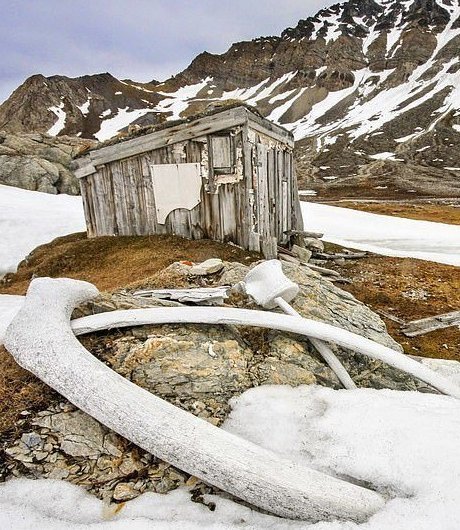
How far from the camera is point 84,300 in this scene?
3.62 meters

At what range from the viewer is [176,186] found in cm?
884

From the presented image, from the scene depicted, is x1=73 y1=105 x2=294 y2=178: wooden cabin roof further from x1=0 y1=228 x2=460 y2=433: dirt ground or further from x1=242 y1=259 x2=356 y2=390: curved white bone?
x1=242 y1=259 x2=356 y2=390: curved white bone

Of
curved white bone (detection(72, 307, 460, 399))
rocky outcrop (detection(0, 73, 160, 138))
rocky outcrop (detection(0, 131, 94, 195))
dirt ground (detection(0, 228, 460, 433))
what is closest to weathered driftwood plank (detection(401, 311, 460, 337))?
Result: dirt ground (detection(0, 228, 460, 433))

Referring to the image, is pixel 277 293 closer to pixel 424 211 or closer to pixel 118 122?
pixel 424 211

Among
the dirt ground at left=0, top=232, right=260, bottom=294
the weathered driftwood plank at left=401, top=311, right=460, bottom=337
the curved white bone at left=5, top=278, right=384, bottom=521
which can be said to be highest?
the curved white bone at left=5, top=278, right=384, bottom=521

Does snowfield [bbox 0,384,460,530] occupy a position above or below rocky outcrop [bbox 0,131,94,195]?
below

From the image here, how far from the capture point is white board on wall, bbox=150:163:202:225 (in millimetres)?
8656

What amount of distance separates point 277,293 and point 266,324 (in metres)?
0.48

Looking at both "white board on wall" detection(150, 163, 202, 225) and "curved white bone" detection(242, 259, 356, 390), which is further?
"white board on wall" detection(150, 163, 202, 225)

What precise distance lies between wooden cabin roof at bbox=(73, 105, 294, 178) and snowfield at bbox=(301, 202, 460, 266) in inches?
250

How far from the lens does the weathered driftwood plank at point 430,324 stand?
640 centimetres

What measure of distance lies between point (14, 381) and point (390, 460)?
277cm

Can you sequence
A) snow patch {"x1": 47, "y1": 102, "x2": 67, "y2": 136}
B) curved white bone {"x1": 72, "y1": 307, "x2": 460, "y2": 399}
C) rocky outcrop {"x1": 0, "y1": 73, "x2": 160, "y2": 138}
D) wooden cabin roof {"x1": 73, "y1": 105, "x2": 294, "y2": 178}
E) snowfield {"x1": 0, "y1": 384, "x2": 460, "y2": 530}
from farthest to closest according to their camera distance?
rocky outcrop {"x1": 0, "y1": 73, "x2": 160, "y2": 138}, snow patch {"x1": 47, "y1": 102, "x2": 67, "y2": 136}, wooden cabin roof {"x1": 73, "y1": 105, "x2": 294, "y2": 178}, curved white bone {"x1": 72, "y1": 307, "x2": 460, "y2": 399}, snowfield {"x1": 0, "y1": 384, "x2": 460, "y2": 530}

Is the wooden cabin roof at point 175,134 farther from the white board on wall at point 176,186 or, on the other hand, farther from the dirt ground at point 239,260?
the dirt ground at point 239,260
